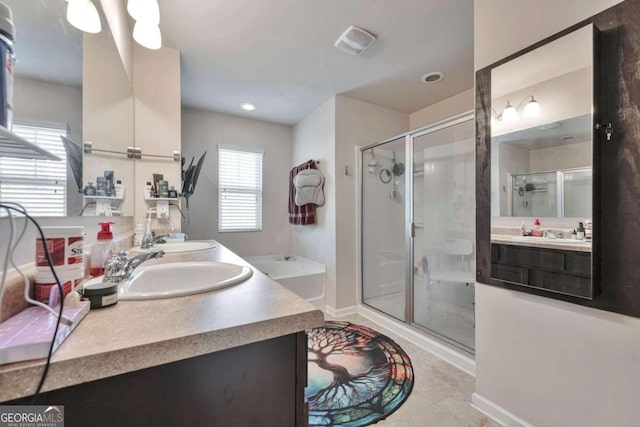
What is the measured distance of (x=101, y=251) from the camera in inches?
35.4

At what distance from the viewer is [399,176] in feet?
9.41

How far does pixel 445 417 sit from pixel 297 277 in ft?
5.98

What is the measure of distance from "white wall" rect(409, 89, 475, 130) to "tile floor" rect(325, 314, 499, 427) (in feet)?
8.09

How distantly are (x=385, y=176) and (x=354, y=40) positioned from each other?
1.49m

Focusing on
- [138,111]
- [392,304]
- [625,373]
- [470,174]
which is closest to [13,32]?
[138,111]

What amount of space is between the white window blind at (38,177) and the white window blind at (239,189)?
112 inches

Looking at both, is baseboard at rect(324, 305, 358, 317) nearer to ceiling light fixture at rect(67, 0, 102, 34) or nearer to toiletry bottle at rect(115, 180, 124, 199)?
toiletry bottle at rect(115, 180, 124, 199)

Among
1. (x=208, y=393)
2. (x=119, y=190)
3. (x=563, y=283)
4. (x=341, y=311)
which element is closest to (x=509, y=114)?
(x=563, y=283)

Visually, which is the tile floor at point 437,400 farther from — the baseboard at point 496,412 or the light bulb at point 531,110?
the light bulb at point 531,110

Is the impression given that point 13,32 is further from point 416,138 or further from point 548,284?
point 416,138

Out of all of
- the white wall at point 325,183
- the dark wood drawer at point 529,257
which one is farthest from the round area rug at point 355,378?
the dark wood drawer at point 529,257

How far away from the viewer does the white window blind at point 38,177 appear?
1.77 feet

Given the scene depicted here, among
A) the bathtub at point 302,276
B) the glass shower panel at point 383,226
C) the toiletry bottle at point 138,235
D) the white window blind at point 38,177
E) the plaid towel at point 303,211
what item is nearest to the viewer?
the white window blind at point 38,177

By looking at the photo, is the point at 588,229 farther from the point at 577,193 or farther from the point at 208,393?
the point at 208,393
